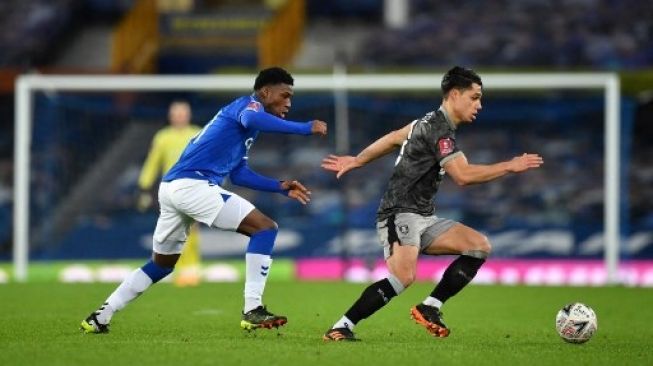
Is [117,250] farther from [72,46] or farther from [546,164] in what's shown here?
[72,46]

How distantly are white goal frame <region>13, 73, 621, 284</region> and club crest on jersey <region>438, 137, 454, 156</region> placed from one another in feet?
30.8

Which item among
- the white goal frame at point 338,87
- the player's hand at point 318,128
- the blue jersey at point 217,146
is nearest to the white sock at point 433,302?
the player's hand at point 318,128

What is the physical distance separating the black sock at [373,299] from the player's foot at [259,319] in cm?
59

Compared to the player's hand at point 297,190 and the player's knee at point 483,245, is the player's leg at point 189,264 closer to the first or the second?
the player's hand at point 297,190

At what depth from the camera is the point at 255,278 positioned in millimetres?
10422

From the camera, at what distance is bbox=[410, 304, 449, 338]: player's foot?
988 centimetres

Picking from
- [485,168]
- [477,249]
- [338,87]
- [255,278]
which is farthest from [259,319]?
[338,87]

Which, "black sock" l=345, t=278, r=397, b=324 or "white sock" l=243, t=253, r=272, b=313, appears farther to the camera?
"white sock" l=243, t=253, r=272, b=313

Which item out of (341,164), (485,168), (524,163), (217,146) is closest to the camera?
(524,163)

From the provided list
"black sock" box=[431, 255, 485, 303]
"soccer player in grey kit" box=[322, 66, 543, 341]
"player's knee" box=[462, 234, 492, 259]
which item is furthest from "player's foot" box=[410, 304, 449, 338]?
"player's knee" box=[462, 234, 492, 259]

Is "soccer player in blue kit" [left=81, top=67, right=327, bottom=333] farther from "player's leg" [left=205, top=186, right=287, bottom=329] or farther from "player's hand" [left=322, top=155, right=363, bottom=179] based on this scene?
"player's hand" [left=322, top=155, right=363, bottom=179]

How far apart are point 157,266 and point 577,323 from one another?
3054mm

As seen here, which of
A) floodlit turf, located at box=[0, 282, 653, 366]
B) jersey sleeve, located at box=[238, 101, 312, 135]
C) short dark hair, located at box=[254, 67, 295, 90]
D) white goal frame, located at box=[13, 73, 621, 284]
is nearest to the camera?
floodlit turf, located at box=[0, 282, 653, 366]

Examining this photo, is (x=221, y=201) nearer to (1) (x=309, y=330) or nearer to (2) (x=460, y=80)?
(1) (x=309, y=330)
